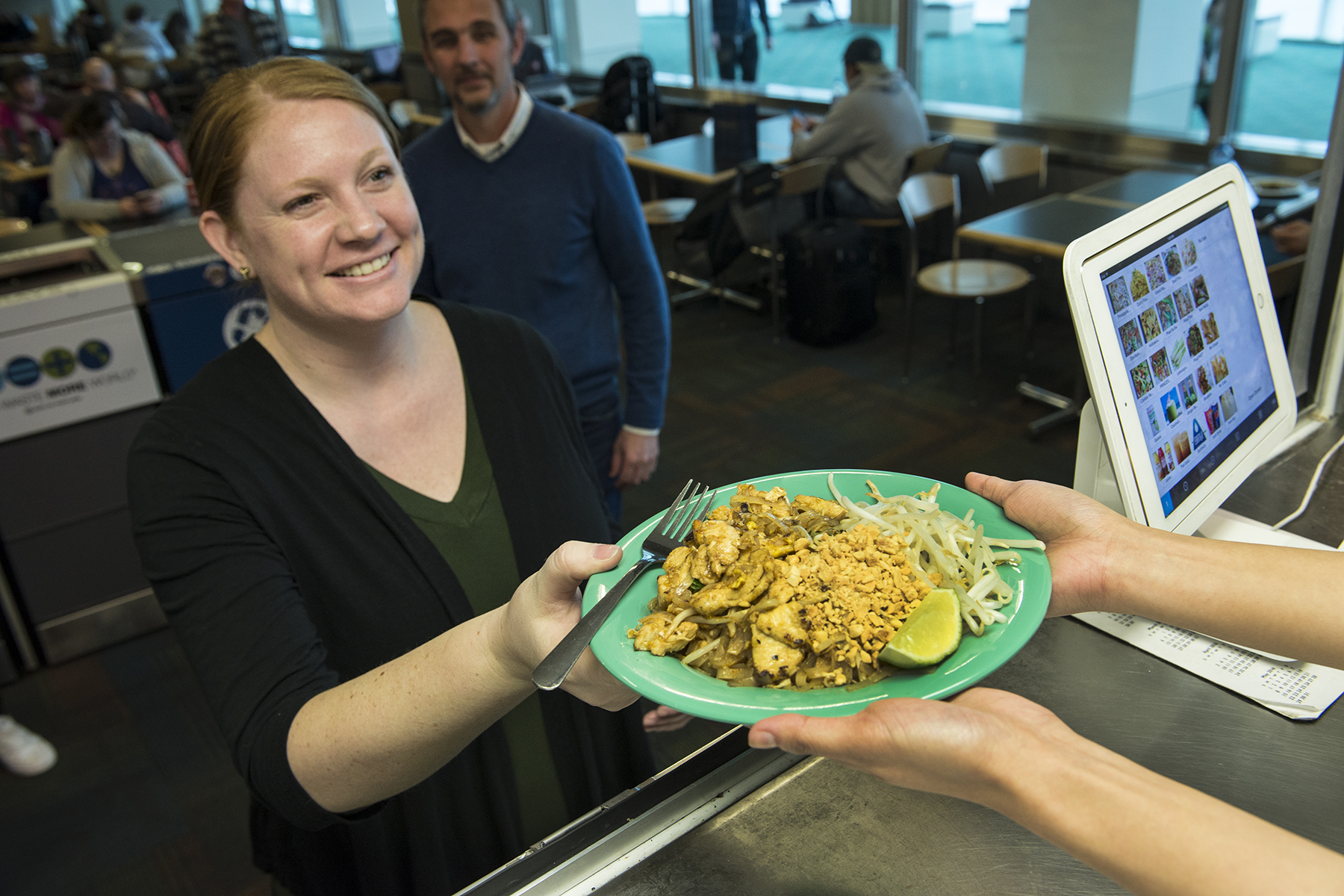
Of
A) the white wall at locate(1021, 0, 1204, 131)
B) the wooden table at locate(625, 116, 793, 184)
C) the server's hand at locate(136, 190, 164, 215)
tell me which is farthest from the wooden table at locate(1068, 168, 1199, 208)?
the server's hand at locate(136, 190, 164, 215)

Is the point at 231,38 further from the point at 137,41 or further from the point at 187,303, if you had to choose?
the point at 187,303

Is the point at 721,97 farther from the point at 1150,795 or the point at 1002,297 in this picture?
the point at 1150,795

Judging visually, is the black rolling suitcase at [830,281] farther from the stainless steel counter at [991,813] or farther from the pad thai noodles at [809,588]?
the pad thai noodles at [809,588]

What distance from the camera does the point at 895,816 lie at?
96 centimetres

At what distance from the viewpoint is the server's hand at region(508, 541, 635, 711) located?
89 cm

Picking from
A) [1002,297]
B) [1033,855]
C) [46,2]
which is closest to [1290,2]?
[1002,297]

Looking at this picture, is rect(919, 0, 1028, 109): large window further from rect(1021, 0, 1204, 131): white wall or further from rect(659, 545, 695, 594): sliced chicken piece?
rect(659, 545, 695, 594): sliced chicken piece

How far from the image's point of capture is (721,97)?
25.2 feet

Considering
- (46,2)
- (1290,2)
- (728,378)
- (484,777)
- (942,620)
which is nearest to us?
(942,620)

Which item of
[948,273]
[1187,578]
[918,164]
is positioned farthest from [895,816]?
→ [918,164]

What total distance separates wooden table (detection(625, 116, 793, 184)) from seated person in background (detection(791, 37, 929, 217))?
348 millimetres

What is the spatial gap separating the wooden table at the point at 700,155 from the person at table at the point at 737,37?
1351 mm

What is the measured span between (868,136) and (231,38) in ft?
21.0

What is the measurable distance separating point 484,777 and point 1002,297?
16.7 feet
